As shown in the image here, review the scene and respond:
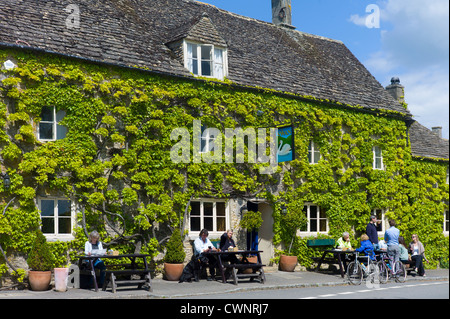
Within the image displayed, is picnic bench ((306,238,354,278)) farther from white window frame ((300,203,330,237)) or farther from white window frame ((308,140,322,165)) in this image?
white window frame ((308,140,322,165))

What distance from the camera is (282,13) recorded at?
27953 mm

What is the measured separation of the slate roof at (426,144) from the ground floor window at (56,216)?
17.0m

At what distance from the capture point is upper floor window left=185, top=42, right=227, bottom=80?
1955cm

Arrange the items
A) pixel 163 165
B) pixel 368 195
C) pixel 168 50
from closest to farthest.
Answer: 1. pixel 163 165
2. pixel 168 50
3. pixel 368 195

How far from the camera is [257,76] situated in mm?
21406

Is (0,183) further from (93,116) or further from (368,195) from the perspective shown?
(368,195)

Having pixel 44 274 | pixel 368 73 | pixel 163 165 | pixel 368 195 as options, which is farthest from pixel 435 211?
pixel 44 274

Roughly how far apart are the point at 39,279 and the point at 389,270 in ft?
34.1

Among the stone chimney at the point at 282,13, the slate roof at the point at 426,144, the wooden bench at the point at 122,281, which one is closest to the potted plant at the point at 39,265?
the wooden bench at the point at 122,281

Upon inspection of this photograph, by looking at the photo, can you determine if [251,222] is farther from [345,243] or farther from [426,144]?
[426,144]

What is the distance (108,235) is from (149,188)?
73.1 inches

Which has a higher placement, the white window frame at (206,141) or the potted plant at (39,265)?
the white window frame at (206,141)

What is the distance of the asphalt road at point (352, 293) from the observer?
1346cm

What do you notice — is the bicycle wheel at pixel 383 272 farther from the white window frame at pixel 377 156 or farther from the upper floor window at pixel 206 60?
the upper floor window at pixel 206 60
